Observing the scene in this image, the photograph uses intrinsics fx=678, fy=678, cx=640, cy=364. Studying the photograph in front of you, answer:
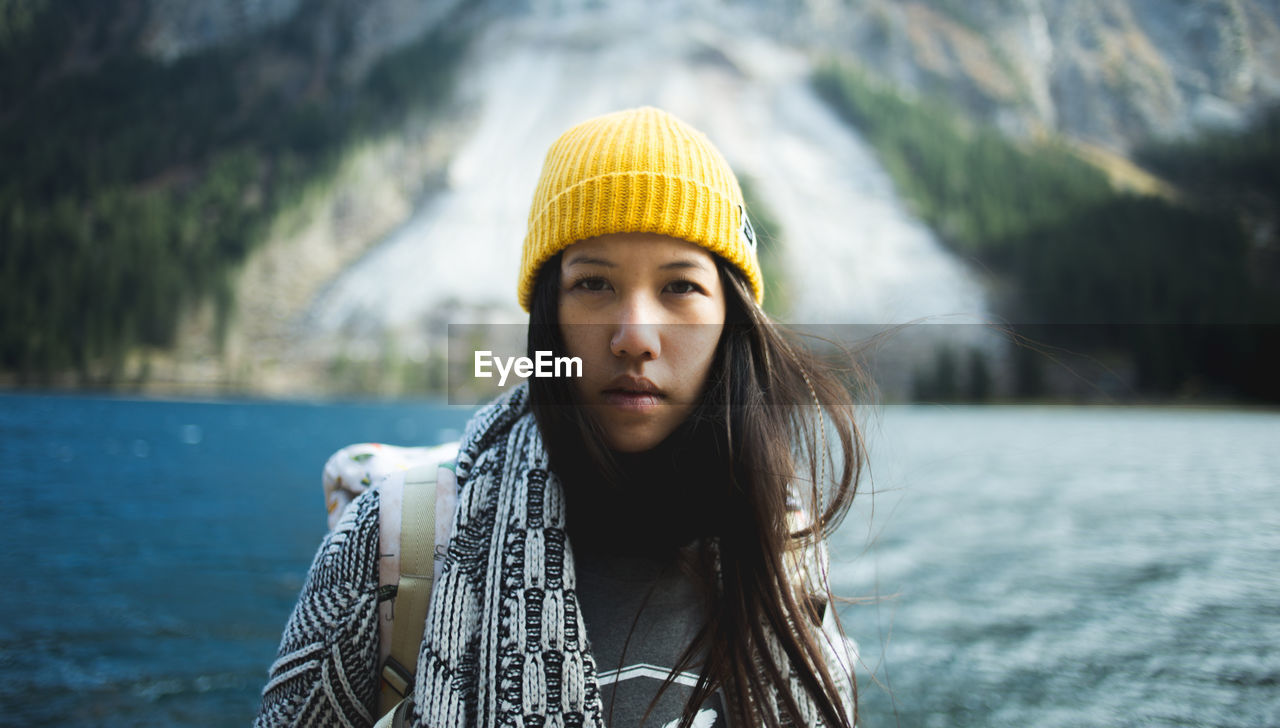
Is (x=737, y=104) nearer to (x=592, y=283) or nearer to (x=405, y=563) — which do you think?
(x=592, y=283)

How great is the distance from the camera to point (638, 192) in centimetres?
149

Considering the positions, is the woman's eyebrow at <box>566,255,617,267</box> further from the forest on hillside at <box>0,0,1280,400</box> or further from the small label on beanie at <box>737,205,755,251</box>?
the forest on hillside at <box>0,0,1280,400</box>

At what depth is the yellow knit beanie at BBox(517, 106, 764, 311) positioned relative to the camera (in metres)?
1.49

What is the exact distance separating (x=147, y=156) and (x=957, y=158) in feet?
452

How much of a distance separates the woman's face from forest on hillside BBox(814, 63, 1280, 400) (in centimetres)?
6361

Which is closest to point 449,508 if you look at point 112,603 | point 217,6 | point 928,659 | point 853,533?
point 928,659

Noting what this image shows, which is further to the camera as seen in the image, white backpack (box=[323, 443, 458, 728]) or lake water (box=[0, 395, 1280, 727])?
lake water (box=[0, 395, 1280, 727])

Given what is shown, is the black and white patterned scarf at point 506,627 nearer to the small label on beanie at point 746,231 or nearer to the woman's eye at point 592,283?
the woman's eye at point 592,283

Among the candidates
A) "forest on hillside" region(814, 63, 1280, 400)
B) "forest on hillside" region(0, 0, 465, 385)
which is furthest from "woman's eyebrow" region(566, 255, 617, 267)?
"forest on hillside" region(0, 0, 465, 385)

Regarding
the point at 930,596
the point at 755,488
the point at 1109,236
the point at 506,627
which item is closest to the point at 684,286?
the point at 755,488

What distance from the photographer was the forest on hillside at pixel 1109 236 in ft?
196

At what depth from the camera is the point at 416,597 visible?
131 cm

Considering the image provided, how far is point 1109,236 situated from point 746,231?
350ft

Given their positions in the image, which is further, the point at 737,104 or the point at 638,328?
the point at 737,104
